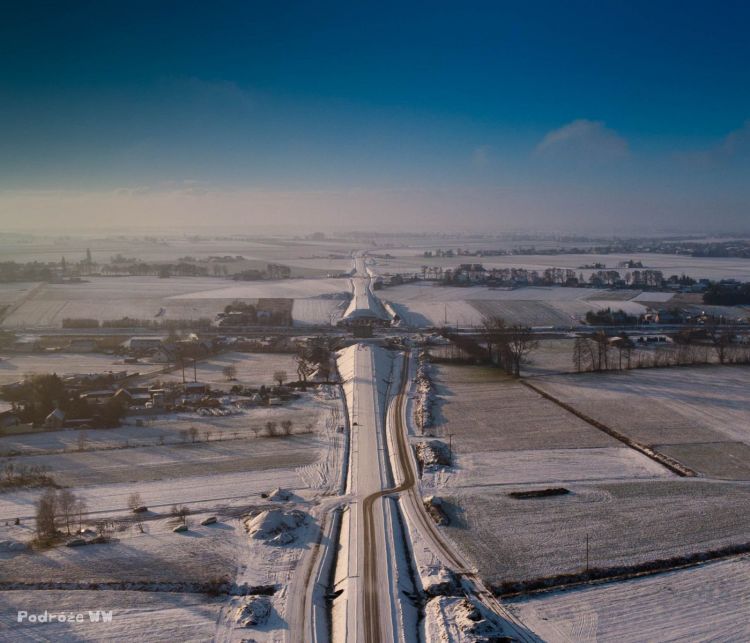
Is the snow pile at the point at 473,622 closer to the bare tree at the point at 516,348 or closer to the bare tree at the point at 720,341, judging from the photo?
the bare tree at the point at 516,348

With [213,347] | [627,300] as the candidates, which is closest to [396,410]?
[213,347]

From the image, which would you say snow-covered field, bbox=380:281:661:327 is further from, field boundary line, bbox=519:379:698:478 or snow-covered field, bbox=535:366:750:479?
field boundary line, bbox=519:379:698:478

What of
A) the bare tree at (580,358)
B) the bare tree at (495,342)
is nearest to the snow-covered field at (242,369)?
the bare tree at (495,342)

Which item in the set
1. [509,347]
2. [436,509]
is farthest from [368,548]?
[509,347]

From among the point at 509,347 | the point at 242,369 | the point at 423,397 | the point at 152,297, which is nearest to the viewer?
the point at 423,397

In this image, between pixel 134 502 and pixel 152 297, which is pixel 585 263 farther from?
pixel 134 502

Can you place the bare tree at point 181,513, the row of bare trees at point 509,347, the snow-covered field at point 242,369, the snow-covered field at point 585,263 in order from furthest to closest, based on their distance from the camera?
the snow-covered field at point 585,263 → the row of bare trees at point 509,347 → the snow-covered field at point 242,369 → the bare tree at point 181,513

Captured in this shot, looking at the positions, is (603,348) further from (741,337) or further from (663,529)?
(663,529)
